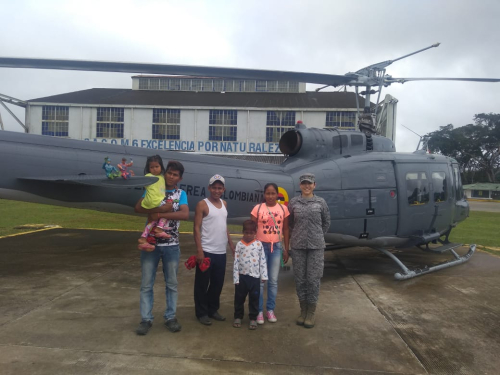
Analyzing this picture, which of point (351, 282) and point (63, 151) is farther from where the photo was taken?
point (351, 282)

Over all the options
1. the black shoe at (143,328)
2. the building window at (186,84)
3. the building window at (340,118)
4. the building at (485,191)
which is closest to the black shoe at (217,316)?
the black shoe at (143,328)

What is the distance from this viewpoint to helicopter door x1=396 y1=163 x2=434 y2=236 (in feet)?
22.6

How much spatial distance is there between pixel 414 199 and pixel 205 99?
26048 mm

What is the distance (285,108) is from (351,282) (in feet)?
77.2

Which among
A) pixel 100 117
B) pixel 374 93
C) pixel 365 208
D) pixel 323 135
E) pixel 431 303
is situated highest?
pixel 100 117

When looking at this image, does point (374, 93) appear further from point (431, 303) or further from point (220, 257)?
point (220, 257)

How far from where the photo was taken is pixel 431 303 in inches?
209

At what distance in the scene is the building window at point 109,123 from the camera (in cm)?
2869

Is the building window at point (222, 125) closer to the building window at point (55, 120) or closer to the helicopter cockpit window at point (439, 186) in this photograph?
the building window at point (55, 120)

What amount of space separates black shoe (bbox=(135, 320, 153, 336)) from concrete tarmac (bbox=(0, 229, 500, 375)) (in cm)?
A: 6

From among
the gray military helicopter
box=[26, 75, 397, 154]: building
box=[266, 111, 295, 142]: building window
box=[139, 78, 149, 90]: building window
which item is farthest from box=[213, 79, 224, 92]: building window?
the gray military helicopter

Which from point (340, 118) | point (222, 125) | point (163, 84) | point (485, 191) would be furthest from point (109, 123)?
point (485, 191)

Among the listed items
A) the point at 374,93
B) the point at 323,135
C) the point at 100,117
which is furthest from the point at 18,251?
the point at 100,117

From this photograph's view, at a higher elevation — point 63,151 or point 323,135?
point 323,135
